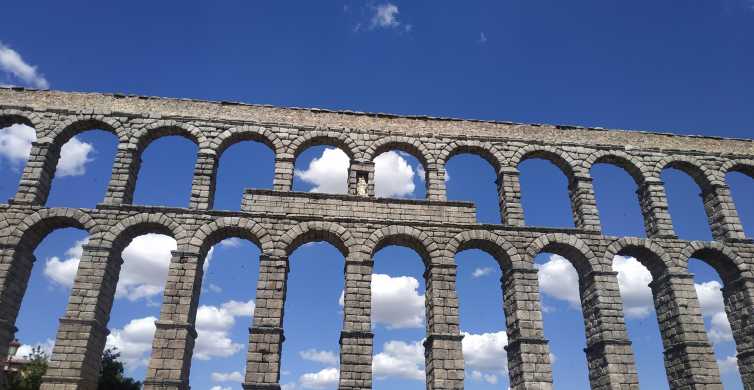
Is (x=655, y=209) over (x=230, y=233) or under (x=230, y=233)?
over

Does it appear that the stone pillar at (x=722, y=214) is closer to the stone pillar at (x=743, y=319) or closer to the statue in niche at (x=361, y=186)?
the stone pillar at (x=743, y=319)

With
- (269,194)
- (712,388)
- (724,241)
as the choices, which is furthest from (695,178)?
(269,194)

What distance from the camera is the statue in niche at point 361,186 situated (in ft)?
58.8

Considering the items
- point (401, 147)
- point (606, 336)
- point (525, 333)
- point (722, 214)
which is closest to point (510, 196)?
point (401, 147)

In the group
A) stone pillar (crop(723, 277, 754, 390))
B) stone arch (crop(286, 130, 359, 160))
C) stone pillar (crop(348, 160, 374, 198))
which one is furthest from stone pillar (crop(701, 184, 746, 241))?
stone arch (crop(286, 130, 359, 160))

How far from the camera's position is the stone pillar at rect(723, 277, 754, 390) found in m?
16.9

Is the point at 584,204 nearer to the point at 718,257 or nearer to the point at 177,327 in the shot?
the point at 718,257

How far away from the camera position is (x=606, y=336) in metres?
16.0

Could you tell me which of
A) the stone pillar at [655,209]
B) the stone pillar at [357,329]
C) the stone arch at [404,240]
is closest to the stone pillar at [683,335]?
the stone pillar at [655,209]

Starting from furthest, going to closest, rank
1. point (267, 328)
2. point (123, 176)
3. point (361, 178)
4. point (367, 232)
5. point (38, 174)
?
1. point (361, 178)
2. point (123, 176)
3. point (38, 174)
4. point (367, 232)
5. point (267, 328)

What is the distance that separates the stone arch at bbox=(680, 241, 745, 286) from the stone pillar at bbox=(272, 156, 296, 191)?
40.8ft

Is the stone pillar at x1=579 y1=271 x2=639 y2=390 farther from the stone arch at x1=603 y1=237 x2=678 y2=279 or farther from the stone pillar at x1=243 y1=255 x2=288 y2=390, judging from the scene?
the stone pillar at x1=243 y1=255 x2=288 y2=390

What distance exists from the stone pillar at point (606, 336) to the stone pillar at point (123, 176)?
14.2 meters

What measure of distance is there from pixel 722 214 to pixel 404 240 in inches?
424
